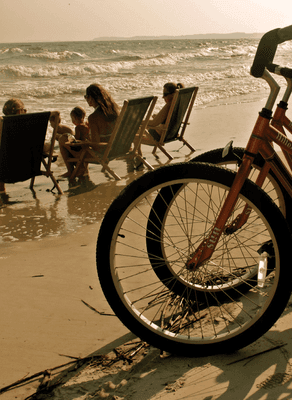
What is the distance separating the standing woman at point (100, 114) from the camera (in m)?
5.98

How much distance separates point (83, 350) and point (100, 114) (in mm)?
4392

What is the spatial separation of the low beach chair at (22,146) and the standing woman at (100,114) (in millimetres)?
924

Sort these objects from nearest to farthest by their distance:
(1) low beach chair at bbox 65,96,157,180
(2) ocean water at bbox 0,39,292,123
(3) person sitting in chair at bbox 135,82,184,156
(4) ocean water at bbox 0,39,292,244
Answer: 1. (4) ocean water at bbox 0,39,292,244
2. (1) low beach chair at bbox 65,96,157,180
3. (3) person sitting in chair at bbox 135,82,184,156
4. (2) ocean water at bbox 0,39,292,123

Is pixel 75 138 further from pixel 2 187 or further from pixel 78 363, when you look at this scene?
pixel 78 363

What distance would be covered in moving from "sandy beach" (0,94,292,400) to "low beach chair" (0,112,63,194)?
144 cm

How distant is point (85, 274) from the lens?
3023 millimetres

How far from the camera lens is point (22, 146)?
5145mm

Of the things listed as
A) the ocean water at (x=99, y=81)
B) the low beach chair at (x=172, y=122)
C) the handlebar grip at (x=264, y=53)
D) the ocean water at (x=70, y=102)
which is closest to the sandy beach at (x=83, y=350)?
the ocean water at (x=70, y=102)

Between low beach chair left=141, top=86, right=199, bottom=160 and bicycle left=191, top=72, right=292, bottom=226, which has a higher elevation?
bicycle left=191, top=72, right=292, bottom=226

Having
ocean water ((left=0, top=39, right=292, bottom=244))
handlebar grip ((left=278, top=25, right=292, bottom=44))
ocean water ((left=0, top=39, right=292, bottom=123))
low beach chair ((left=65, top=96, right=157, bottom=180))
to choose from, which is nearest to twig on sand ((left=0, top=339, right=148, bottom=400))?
handlebar grip ((left=278, top=25, right=292, bottom=44))

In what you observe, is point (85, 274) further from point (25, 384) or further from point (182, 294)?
point (25, 384)

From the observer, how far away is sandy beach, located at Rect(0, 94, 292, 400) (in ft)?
5.83

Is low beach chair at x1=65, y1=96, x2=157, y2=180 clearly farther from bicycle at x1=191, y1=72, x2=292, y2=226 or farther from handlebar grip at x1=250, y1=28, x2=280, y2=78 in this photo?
handlebar grip at x1=250, y1=28, x2=280, y2=78

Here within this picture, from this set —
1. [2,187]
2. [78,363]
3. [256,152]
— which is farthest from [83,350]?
[2,187]
